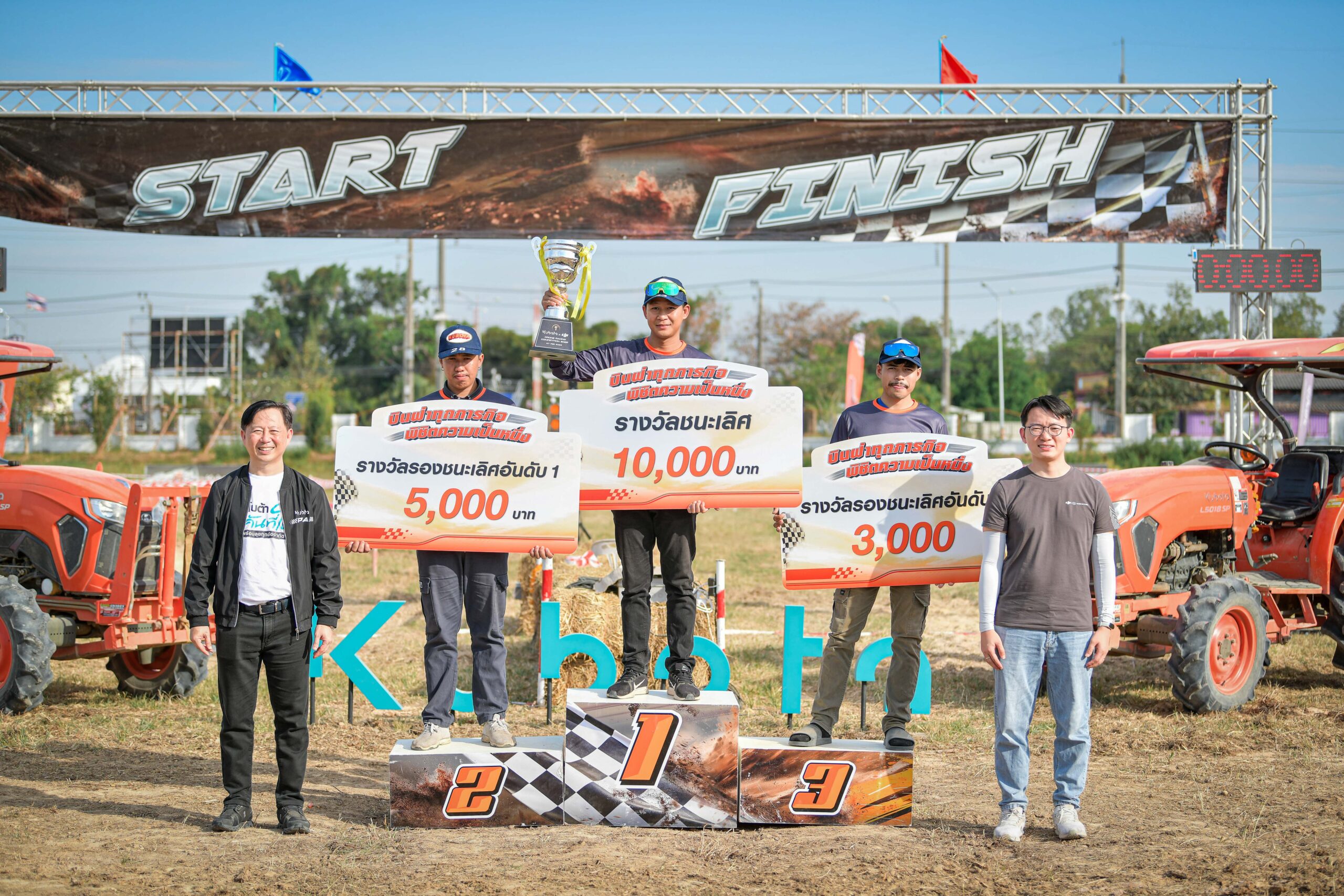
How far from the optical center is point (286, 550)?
5.07 m

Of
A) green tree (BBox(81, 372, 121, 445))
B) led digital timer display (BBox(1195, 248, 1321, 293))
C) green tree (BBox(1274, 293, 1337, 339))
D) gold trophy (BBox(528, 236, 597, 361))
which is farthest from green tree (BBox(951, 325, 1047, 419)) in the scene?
gold trophy (BBox(528, 236, 597, 361))

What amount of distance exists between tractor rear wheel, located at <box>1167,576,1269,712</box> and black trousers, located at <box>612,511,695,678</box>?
3670 millimetres

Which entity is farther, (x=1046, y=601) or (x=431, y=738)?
(x=431, y=738)

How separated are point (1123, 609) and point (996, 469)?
2.48 metres

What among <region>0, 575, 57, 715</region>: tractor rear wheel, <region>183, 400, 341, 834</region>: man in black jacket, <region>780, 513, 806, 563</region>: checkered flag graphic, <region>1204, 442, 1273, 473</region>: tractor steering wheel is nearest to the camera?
<region>183, 400, 341, 834</region>: man in black jacket

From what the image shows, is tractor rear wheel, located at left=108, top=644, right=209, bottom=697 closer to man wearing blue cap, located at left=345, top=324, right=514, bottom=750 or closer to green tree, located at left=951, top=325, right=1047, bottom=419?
man wearing blue cap, located at left=345, top=324, right=514, bottom=750

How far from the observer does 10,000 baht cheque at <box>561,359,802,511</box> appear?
5430 mm

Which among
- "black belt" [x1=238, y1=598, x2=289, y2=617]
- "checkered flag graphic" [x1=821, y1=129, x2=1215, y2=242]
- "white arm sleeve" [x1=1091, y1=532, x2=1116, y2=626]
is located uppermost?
"checkered flag graphic" [x1=821, y1=129, x2=1215, y2=242]

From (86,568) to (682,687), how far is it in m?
4.57

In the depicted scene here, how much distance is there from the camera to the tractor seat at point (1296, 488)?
852 cm

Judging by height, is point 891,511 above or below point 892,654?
above

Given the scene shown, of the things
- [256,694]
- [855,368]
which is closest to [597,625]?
[256,694]

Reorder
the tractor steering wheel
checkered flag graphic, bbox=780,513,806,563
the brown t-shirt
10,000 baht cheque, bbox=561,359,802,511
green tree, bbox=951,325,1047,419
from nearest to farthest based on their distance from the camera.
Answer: the brown t-shirt
10,000 baht cheque, bbox=561,359,802,511
checkered flag graphic, bbox=780,513,806,563
the tractor steering wheel
green tree, bbox=951,325,1047,419

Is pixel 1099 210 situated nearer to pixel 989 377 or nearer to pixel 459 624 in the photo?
pixel 459 624
